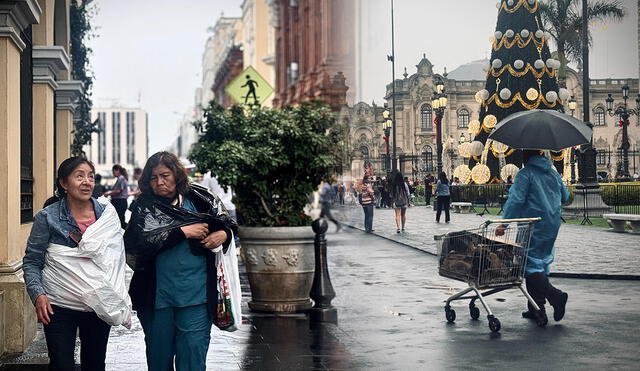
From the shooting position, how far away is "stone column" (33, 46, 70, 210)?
38.9ft

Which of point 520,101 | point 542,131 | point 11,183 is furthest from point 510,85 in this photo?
point 11,183

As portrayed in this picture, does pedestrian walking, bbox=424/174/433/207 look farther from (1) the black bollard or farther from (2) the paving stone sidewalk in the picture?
(1) the black bollard

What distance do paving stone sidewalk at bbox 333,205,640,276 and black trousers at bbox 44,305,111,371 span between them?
742 centimetres

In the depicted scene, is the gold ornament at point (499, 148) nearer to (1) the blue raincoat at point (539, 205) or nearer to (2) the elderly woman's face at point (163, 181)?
(1) the blue raincoat at point (539, 205)

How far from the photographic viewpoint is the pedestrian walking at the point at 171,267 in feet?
21.5

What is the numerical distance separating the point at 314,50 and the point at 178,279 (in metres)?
38.5

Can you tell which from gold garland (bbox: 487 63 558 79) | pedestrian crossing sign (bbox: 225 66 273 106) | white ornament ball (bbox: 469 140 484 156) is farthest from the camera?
pedestrian crossing sign (bbox: 225 66 273 106)

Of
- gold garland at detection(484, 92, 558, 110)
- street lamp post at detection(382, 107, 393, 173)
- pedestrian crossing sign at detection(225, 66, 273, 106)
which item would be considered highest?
pedestrian crossing sign at detection(225, 66, 273, 106)

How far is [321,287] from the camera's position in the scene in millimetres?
11422

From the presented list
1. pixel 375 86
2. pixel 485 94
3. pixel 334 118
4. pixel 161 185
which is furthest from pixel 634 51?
pixel 161 185

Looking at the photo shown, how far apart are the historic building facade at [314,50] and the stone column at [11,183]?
583 centimetres

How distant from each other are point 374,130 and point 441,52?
169cm

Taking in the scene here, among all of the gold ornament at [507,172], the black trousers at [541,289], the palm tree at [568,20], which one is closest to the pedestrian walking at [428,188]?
the gold ornament at [507,172]

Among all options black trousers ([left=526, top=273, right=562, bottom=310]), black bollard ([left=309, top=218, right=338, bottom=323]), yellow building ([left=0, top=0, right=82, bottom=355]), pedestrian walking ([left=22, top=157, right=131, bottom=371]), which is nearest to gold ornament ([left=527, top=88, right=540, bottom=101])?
black trousers ([left=526, top=273, right=562, bottom=310])
